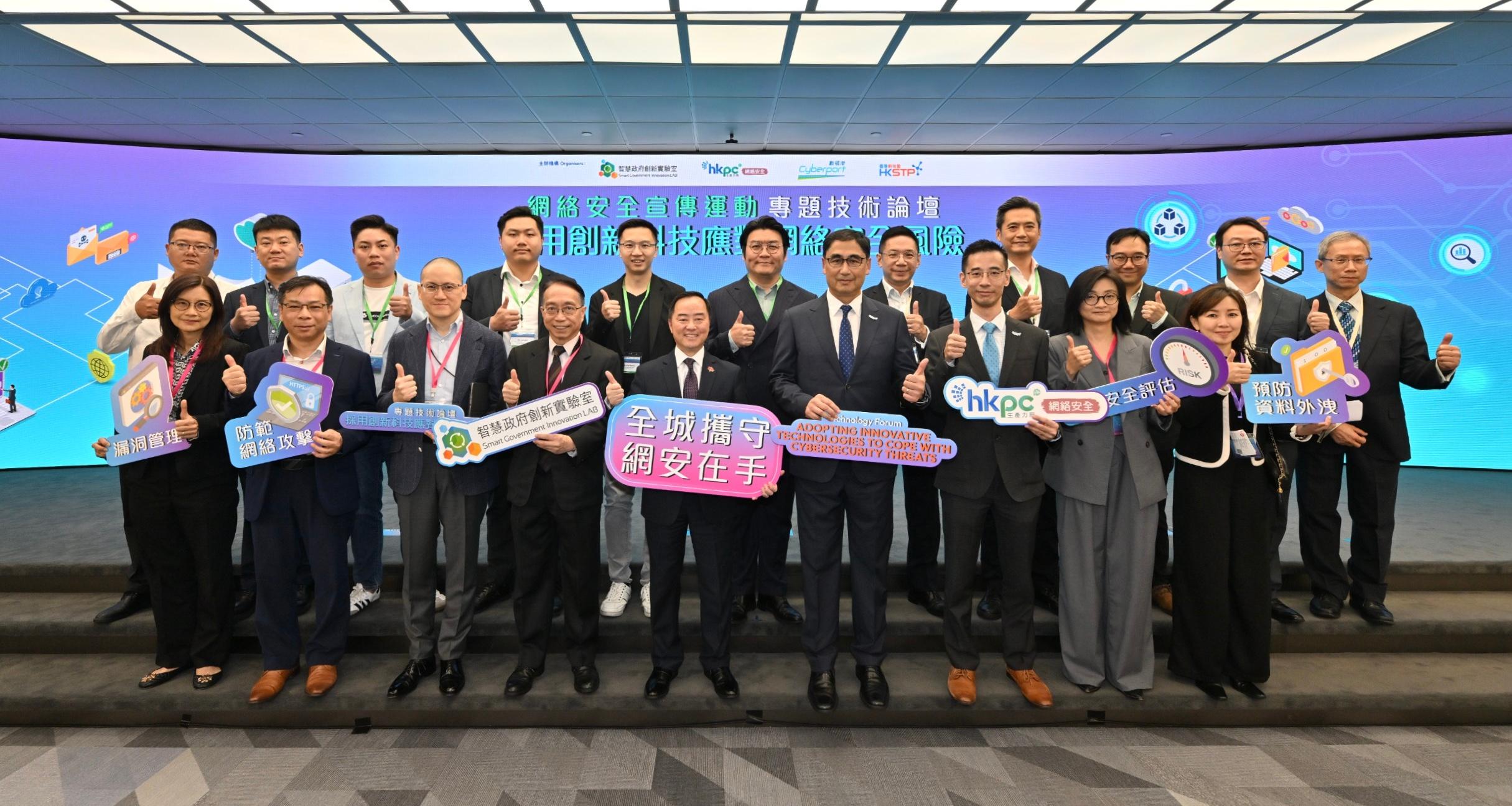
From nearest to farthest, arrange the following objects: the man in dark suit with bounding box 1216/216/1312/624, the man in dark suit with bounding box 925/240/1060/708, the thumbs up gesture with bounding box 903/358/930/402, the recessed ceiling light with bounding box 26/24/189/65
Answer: the thumbs up gesture with bounding box 903/358/930/402 < the man in dark suit with bounding box 925/240/1060/708 < the man in dark suit with bounding box 1216/216/1312/624 < the recessed ceiling light with bounding box 26/24/189/65

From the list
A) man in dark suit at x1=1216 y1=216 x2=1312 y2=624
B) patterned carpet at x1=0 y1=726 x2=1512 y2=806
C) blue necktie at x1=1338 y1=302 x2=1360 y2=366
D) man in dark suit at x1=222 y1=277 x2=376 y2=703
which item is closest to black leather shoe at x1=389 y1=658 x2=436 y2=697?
patterned carpet at x1=0 y1=726 x2=1512 y2=806

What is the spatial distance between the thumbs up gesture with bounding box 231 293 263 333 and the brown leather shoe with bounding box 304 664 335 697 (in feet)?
5.26

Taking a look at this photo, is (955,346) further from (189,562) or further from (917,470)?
(189,562)

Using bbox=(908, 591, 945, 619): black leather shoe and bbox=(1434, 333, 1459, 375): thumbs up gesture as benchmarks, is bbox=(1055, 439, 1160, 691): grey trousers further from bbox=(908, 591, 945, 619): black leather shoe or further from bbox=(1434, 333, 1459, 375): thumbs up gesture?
bbox=(1434, 333, 1459, 375): thumbs up gesture

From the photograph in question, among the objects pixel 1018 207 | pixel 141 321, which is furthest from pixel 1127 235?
pixel 141 321

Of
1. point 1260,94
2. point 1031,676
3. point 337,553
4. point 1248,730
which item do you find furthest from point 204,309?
point 1260,94

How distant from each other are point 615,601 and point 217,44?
4894mm

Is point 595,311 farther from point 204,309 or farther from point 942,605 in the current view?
point 942,605

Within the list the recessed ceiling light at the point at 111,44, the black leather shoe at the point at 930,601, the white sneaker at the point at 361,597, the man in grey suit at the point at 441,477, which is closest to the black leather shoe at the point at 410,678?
the man in grey suit at the point at 441,477

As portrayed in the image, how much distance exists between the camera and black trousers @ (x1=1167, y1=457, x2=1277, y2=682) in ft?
8.41

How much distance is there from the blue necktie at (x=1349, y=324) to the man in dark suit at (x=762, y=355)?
2.61m

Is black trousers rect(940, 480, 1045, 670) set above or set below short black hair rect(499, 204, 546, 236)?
below

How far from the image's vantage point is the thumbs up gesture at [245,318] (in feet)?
9.54

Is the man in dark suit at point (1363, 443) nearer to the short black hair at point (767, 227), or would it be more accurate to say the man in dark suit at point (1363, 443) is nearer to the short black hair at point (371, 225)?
the short black hair at point (767, 227)
